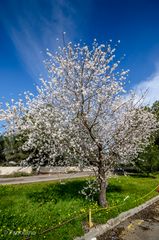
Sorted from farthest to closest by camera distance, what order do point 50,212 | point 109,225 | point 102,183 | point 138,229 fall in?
1. point 102,183
2. point 50,212
3. point 109,225
4. point 138,229

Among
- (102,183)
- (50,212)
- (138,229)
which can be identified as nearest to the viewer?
(138,229)

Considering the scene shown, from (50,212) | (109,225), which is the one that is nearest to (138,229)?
(109,225)

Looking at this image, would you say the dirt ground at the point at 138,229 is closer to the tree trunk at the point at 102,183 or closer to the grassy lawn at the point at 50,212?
the grassy lawn at the point at 50,212

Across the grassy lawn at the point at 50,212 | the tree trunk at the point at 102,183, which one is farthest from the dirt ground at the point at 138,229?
the tree trunk at the point at 102,183

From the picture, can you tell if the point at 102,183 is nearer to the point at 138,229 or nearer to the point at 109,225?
the point at 109,225

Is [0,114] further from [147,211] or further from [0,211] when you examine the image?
[147,211]

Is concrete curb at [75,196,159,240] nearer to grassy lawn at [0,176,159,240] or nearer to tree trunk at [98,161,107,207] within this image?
grassy lawn at [0,176,159,240]

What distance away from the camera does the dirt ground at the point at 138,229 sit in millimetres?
11984

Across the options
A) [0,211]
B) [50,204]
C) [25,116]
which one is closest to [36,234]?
[0,211]

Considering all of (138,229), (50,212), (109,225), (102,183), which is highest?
(102,183)

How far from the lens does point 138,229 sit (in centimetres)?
1316

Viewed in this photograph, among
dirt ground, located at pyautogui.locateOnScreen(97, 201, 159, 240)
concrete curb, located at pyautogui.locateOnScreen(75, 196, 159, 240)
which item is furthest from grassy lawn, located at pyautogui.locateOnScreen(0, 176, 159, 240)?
dirt ground, located at pyautogui.locateOnScreen(97, 201, 159, 240)

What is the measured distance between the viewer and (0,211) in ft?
49.1

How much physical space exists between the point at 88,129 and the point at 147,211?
5.59 m
